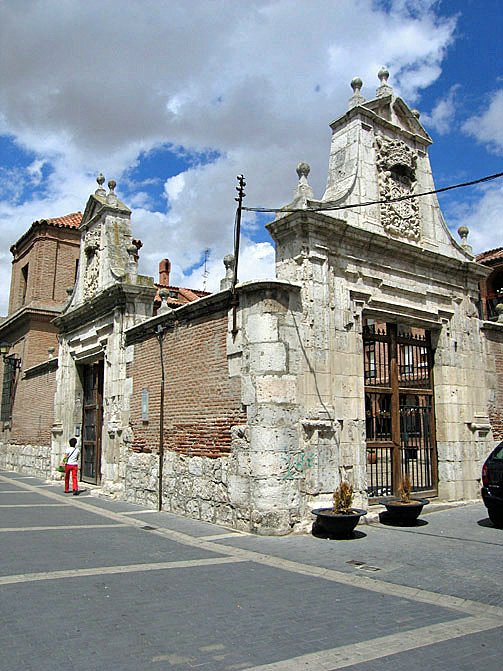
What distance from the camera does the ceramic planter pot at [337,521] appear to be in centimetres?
834

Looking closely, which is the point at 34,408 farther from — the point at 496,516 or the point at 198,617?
the point at 198,617

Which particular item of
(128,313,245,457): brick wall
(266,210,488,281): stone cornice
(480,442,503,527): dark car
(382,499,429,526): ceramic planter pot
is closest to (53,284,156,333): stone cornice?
(128,313,245,457): brick wall

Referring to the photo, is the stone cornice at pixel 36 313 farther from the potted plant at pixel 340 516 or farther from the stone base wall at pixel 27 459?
the potted plant at pixel 340 516

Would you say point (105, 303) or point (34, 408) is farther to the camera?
point (34, 408)

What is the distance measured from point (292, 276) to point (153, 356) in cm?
406

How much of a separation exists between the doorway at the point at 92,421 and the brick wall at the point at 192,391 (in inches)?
139

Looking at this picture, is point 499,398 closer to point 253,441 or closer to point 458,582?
point 253,441

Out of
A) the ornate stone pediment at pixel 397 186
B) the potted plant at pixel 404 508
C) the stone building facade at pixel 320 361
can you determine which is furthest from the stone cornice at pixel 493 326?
the potted plant at pixel 404 508

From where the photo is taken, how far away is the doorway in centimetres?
1609

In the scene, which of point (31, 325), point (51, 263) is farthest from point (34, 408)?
point (51, 263)

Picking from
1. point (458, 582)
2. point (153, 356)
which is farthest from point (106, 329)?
point (458, 582)

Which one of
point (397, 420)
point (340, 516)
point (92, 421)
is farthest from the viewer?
point (92, 421)

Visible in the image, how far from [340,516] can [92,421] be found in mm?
10217

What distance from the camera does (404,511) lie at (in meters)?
9.42
